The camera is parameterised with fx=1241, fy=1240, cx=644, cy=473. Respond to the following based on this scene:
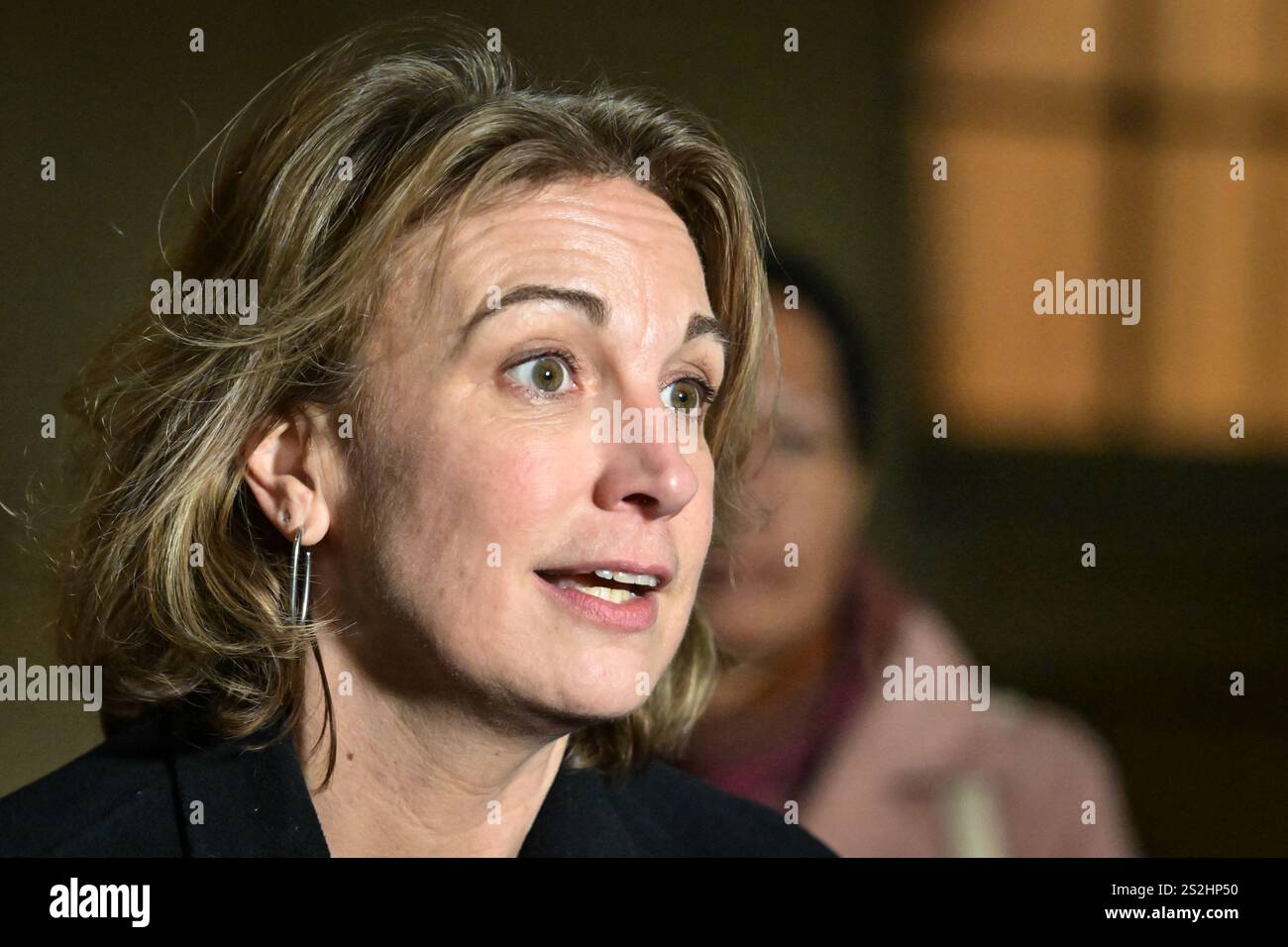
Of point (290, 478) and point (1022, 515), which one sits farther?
point (1022, 515)

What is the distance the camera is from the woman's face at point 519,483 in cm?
102

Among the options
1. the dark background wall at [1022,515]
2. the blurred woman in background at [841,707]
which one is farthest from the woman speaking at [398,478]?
the dark background wall at [1022,515]

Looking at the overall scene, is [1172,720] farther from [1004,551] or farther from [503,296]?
[503,296]

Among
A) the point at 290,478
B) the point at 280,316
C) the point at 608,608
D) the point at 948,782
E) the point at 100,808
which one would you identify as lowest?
the point at 948,782

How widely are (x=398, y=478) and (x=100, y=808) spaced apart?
0.41 meters

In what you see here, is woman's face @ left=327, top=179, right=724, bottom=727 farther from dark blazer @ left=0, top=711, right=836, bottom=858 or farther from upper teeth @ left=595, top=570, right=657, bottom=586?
dark blazer @ left=0, top=711, right=836, bottom=858

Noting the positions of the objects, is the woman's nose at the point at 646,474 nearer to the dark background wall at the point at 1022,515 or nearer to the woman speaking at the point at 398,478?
the woman speaking at the point at 398,478

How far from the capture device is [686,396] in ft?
3.91

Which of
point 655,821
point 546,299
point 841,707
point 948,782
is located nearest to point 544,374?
point 546,299

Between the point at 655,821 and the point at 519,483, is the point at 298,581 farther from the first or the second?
the point at 655,821

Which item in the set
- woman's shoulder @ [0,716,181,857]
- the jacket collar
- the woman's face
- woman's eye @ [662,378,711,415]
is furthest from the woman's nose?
woman's shoulder @ [0,716,181,857]

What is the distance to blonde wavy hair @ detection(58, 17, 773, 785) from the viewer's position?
1088 mm
